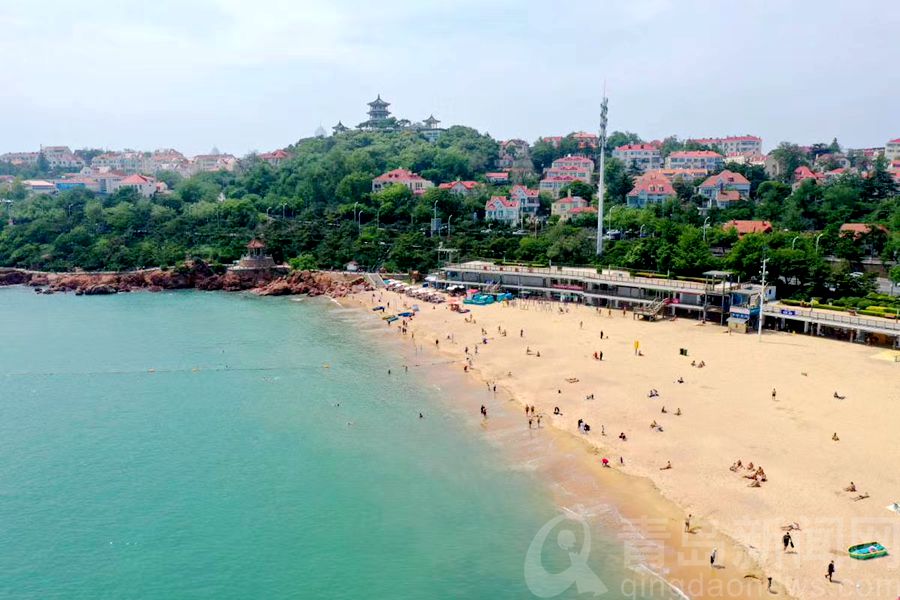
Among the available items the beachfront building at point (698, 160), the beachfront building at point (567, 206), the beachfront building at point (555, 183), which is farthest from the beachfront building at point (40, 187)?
the beachfront building at point (698, 160)

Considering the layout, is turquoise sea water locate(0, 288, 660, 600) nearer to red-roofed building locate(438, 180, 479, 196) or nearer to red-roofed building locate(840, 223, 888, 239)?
red-roofed building locate(840, 223, 888, 239)

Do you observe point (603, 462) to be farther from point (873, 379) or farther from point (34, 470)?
point (34, 470)

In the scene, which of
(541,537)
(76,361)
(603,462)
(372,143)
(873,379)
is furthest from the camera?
(372,143)

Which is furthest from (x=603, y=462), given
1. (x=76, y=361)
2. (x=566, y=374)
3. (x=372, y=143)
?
(x=372, y=143)

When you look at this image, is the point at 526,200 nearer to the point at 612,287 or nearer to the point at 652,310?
the point at 612,287

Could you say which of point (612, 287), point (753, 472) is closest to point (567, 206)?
point (612, 287)

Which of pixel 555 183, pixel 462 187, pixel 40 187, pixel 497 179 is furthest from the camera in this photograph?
pixel 40 187
